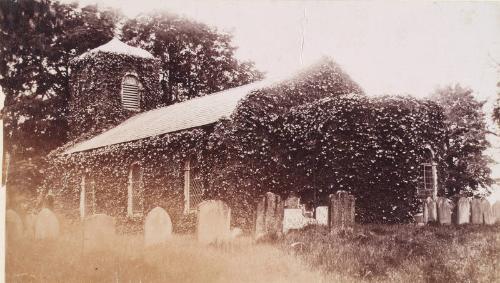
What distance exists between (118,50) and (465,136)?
5.11 m

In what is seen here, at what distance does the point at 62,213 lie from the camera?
230 inches

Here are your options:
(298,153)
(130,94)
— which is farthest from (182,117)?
(130,94)

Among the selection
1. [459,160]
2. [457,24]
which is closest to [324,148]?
[459,160]

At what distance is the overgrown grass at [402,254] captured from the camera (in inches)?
222

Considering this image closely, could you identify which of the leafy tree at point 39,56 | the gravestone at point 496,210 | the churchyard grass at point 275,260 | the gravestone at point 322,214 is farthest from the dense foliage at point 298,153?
the gravestone at point 496,210

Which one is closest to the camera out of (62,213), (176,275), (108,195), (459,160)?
(176,275)

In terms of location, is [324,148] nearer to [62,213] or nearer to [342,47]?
[342,47]

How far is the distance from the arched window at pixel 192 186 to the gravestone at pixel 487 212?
12.8ft

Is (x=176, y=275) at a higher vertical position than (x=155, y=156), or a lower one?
lower

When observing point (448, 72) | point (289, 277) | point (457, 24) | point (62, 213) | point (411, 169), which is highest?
point (457, 24)

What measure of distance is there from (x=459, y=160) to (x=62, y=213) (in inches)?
220

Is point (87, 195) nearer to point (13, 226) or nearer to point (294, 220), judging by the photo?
point (13, 226)

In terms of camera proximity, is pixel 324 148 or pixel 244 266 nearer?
pixel 244 266

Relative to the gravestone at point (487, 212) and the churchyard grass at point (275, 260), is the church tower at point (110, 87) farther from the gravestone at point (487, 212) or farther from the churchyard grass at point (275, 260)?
the gravestone at point (487, 212)
